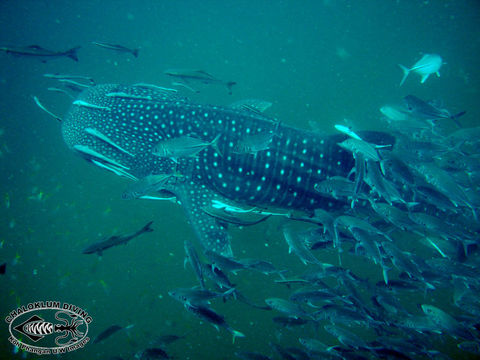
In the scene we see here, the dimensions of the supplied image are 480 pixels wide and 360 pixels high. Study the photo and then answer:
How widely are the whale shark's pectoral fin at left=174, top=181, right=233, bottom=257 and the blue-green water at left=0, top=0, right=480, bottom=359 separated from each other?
2613mm

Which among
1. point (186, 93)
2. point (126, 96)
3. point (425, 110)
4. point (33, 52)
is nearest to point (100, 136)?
point (126, 96)

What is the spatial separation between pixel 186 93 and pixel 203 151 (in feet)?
32.9

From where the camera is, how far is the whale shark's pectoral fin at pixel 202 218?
202 inches

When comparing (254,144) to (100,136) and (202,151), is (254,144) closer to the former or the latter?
(202,151)

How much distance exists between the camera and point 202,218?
5297 millimetres

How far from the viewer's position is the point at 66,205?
8.91m

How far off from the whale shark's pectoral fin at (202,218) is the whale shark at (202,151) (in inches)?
0.8

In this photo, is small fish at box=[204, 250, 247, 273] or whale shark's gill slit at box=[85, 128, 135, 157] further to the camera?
whale shark's gill slit at box=[85, 128, 135, 157]

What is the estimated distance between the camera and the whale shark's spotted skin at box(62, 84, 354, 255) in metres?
5.16

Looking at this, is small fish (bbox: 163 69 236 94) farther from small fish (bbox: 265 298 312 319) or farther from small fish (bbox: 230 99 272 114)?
small fish (bbox: 265 298 312 319)

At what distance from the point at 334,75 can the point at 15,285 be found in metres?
16.4

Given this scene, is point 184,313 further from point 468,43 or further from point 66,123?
point 468,43

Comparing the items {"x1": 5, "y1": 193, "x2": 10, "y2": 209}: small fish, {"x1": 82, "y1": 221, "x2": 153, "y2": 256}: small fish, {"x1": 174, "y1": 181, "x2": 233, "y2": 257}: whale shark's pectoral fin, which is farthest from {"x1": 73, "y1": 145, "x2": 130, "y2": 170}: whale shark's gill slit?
{"x1": 5, "y1": 193, "x2": 10, "y2": 209}: small fish

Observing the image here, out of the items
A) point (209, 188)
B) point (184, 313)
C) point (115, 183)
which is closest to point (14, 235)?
point (115, 183)
